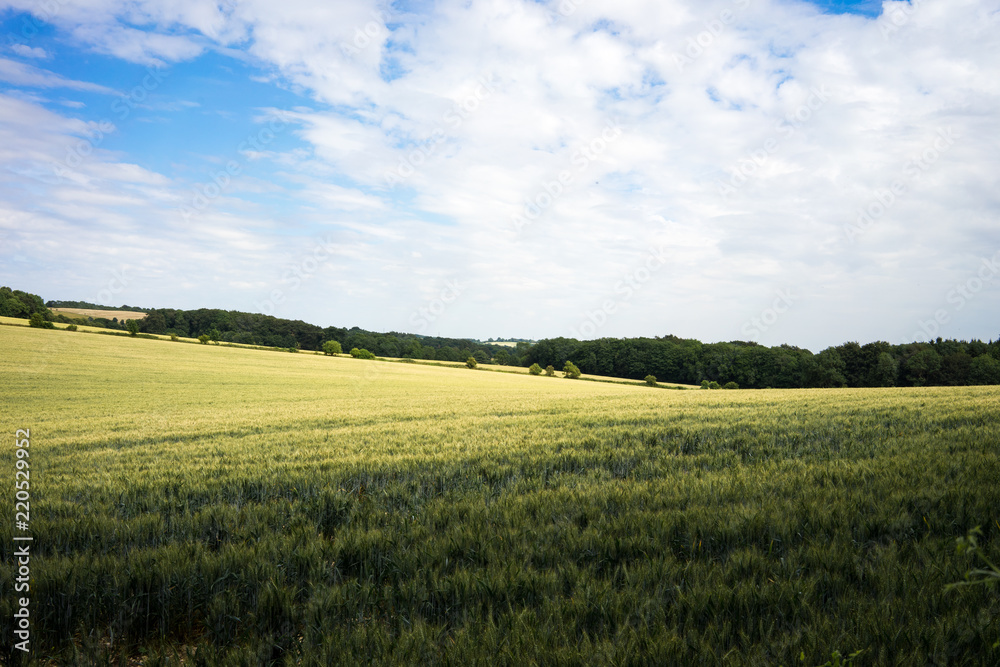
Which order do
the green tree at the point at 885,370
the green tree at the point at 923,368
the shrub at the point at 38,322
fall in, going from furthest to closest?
the shrub at the point at 38,322 → the green tree at the point at 885,370 → the green tree at the point at 923,368

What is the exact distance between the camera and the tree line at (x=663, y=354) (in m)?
63.2

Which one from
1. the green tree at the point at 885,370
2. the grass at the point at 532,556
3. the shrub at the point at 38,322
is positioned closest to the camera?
the grass at the point at 532,556

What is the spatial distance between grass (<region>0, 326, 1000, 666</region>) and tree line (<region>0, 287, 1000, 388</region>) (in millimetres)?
72593

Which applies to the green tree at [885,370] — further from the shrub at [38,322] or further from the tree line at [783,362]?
the shrub at [38,322]

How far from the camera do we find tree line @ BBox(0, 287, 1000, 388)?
63.2 meters

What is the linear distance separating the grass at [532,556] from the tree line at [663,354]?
72.6m

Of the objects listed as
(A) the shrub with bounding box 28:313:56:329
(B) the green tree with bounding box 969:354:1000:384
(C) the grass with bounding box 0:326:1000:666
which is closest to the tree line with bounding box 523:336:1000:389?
(B) the green tree with bounding box 969:354:1000:384

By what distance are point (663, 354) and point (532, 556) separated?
90.8 metres

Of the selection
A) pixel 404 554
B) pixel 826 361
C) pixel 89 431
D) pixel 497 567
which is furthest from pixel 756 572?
pixel 826 361

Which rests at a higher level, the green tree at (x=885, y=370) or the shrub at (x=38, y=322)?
the green tree at (x=885, y=370)

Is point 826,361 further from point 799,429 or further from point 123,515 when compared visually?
point 123,515

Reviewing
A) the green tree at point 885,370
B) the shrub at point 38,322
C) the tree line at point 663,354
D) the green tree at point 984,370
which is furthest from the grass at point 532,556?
the shrub at point 38,322

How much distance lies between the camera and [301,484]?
252 inches

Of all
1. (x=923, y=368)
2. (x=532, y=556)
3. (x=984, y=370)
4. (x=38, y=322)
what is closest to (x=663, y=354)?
(x=923, y=368)
